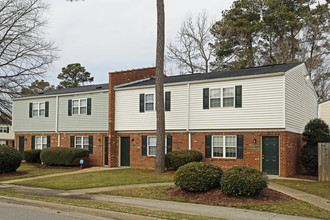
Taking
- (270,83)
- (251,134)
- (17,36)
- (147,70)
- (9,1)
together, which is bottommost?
(251,134)

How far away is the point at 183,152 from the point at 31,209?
10.7 meters

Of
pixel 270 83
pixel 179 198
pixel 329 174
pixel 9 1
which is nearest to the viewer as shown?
pixel 179 198

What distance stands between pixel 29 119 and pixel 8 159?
9.54 meters

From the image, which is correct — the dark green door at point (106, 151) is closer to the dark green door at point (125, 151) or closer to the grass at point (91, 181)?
the dark green door at point (125, 151)

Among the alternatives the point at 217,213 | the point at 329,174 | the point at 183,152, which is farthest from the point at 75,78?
the point at 217,213

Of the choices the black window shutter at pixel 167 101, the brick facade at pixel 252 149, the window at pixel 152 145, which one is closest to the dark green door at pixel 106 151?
the brick facade at pixel 252 149

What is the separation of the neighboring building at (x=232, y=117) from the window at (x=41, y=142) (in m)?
7.12

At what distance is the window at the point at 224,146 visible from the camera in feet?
66.0

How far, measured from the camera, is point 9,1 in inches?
1056

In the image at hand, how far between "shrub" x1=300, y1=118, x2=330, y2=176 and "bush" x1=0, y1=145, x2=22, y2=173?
15.9 metres

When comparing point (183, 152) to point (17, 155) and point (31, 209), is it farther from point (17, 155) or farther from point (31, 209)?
point (31, 209)

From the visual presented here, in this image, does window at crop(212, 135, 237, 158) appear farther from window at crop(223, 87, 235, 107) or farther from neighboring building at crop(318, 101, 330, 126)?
neighboring building at crop(318, 101, 330, 126)

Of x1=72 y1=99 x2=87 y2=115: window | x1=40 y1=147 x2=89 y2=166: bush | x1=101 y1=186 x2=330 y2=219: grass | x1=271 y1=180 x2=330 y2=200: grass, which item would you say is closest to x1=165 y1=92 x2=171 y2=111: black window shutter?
x1=40 y1=147 x2=89 y2=166: bush

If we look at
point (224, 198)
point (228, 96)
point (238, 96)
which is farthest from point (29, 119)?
point (224, 198)
